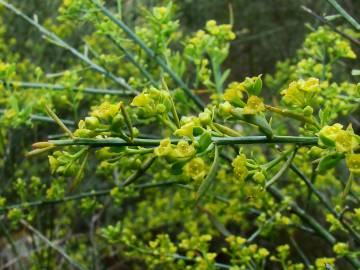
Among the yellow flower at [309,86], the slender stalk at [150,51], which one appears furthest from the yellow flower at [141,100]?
the slender stalk at [150,51]

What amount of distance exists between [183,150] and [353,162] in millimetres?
320

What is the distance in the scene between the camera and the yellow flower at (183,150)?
1.00 meters

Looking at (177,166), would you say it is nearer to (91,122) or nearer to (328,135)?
(91,122)

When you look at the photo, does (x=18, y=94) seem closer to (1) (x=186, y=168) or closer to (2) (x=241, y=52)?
(1) (x=186, y=168)

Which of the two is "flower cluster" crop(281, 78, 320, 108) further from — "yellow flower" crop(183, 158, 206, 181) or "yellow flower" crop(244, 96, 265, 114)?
"yellow flower" crop(183, 158, 206, 181)

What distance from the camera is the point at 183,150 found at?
101cm

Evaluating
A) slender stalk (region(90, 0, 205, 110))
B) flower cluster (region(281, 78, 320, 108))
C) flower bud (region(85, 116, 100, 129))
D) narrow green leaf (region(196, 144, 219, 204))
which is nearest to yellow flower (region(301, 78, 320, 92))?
flower cluster (region(281, 78, 320, 108))

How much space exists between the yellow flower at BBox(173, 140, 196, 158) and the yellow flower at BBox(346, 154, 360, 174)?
11.3 inches

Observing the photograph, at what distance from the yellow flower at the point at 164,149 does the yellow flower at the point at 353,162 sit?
1.08ft

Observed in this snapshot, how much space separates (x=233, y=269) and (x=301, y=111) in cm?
102

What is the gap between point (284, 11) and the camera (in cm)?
738

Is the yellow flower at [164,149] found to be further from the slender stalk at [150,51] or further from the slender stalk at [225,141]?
the slender stalk at [150,51]

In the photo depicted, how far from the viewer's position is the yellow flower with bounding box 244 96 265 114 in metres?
0.99

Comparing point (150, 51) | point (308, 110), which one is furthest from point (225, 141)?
point (150, 51)
